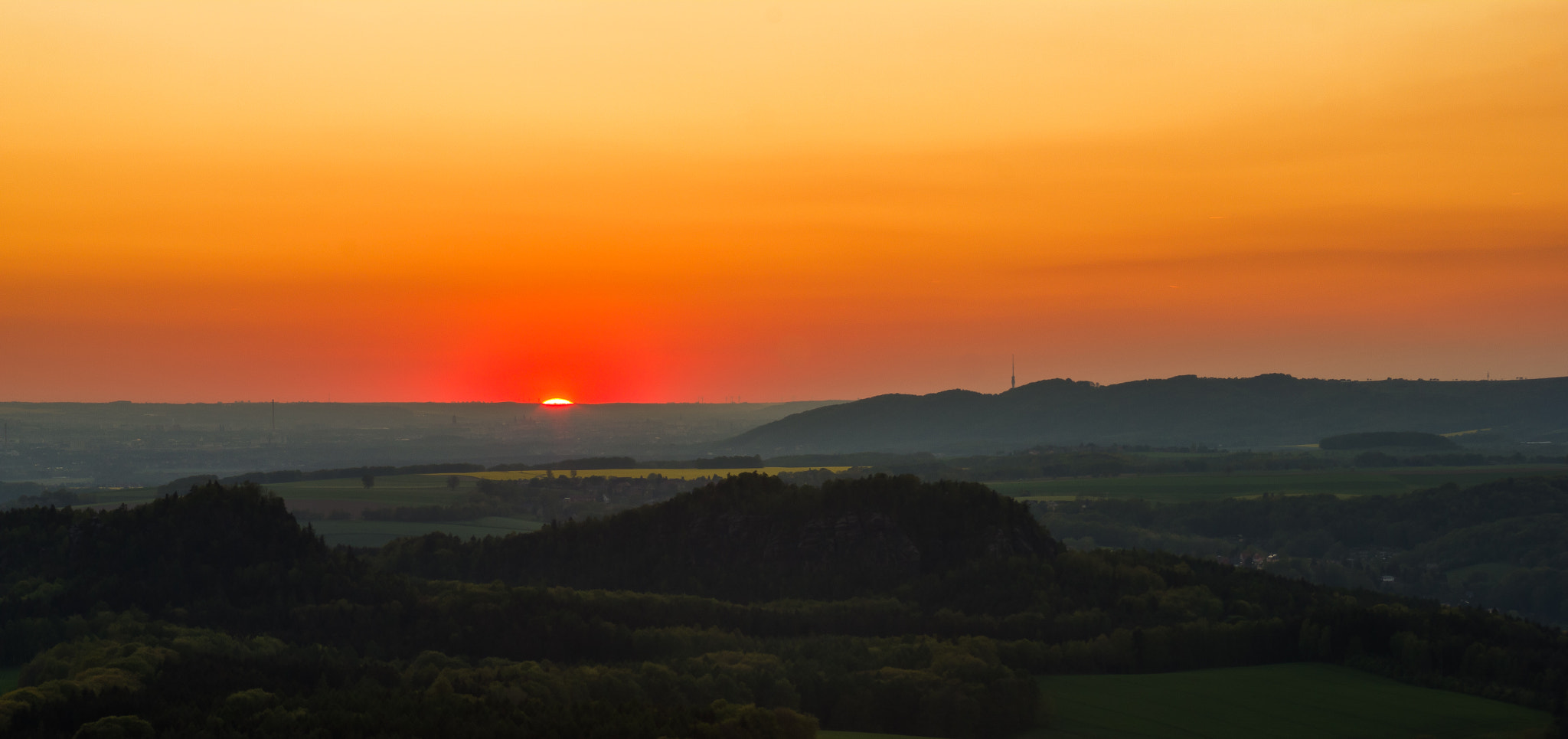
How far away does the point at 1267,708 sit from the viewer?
98750 millimetres

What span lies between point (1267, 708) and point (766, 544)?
288 ft

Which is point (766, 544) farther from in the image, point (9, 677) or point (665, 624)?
point (9, 677)

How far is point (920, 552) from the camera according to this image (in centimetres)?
17112

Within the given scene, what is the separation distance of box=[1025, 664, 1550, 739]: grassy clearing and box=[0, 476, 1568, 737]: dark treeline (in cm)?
423

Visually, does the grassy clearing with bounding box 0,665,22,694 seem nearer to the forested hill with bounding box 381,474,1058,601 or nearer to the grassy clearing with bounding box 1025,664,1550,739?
the grassy clearing with bounding box 1025,664,1550,739

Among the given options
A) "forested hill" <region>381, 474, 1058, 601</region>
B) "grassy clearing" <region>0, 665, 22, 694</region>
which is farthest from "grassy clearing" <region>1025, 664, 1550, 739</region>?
"grassy clearing" <region>0, 665, 22, 694</region>

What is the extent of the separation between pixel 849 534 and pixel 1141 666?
6154 centimetres

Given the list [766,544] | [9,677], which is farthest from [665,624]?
[9,677]

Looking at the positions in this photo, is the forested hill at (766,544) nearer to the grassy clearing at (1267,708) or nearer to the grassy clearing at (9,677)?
the grassy clearing at (1267,708)

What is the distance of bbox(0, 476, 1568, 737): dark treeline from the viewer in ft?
250

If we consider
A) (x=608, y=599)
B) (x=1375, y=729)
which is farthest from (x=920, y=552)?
(x=1375, y=729)

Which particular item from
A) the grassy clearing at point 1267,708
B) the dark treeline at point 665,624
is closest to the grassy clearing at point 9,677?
the dark treeline at point 665,624

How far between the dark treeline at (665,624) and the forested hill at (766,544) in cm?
42

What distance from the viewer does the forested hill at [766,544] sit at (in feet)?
554
